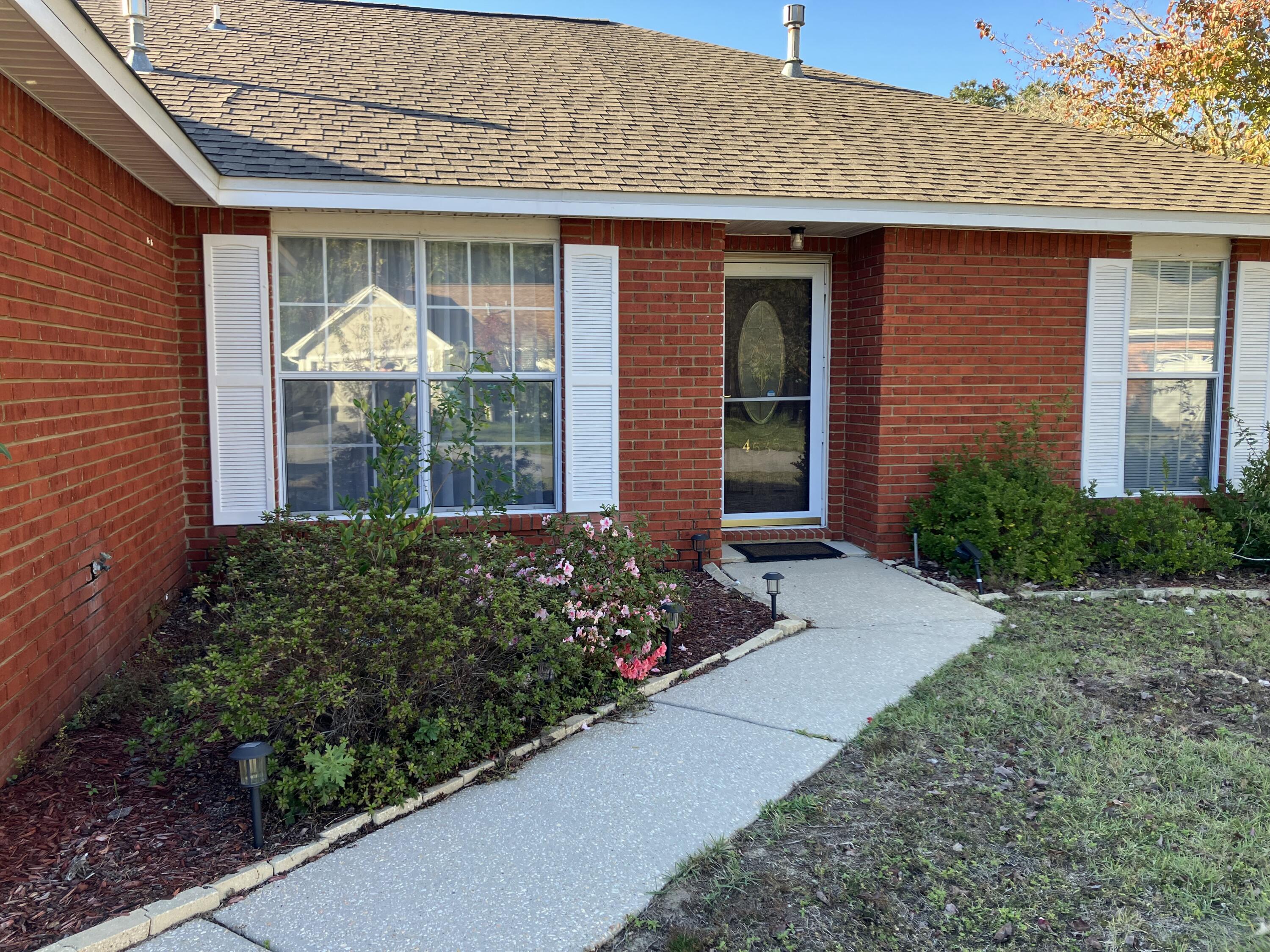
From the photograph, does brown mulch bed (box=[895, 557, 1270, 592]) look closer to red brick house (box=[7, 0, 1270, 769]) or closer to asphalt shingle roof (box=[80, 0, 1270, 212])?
red brick house (box=[7, 0, 1270, 769])

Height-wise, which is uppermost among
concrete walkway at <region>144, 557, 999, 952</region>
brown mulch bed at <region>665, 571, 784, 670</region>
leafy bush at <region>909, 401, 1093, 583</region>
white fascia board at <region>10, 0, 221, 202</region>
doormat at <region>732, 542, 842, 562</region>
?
white fascia board at <region>10, 0, 221, 202</region>

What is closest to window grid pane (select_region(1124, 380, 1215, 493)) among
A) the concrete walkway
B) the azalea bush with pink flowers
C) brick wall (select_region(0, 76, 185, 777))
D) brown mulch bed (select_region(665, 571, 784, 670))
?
the concrete walkway

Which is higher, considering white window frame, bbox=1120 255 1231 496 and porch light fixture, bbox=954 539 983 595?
white window frame, bbox=1120 255 1231 496

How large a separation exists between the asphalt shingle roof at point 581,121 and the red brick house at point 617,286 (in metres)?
0.04

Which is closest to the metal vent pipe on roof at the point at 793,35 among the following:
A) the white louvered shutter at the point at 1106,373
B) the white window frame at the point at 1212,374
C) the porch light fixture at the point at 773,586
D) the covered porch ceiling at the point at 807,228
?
the covered porch ceiling at the point at 807,228

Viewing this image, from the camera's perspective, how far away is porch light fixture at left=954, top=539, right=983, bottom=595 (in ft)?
21.9

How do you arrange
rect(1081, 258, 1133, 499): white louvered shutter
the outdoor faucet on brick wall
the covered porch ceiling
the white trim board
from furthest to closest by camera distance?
rect(1081, 258, 1133, 499): white louvered shutter
the covered porch ceiling
the white trim board
the outdoor faucet on brick wall

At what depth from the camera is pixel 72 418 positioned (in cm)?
432

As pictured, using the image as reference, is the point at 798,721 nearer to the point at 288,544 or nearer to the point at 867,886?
the point at 867,886

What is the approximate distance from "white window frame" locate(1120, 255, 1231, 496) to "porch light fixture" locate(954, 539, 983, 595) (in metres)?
1.99

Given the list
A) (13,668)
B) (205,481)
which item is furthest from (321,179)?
(13,668)

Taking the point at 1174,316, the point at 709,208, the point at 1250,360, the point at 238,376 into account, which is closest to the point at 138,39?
the point at 238,376

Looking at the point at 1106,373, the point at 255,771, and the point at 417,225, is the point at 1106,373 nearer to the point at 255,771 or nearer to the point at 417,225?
the point at 417,225

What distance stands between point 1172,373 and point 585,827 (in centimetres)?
700
